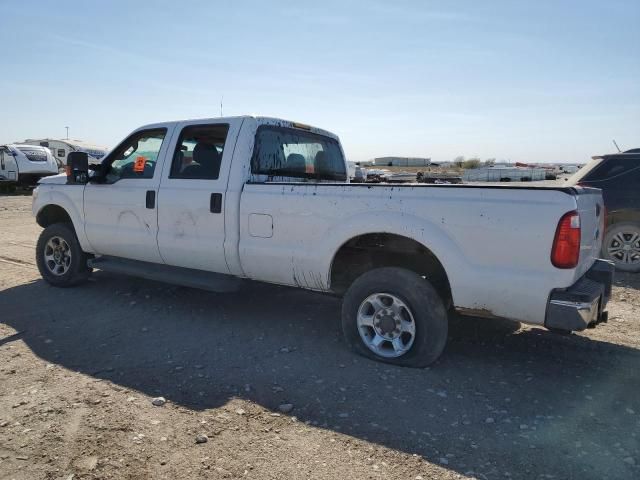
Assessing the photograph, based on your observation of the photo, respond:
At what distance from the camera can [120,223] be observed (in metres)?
5.42

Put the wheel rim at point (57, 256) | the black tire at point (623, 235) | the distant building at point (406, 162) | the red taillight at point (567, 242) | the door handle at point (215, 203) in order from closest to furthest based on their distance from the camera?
the red taillight at point (567, 242), the door handle at point (215, 203), the wheel rim at point (57, 256), the black tire at point (623, 235), the distant building at point (406, 162)

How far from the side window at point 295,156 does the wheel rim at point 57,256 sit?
2.94 m

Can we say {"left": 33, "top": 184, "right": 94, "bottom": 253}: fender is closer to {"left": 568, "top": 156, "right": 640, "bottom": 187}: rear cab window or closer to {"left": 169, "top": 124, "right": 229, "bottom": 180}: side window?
{"left": 169, "top": 124, "right": 229, "bottom": 180}: side window

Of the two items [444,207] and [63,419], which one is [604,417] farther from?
[63,419]

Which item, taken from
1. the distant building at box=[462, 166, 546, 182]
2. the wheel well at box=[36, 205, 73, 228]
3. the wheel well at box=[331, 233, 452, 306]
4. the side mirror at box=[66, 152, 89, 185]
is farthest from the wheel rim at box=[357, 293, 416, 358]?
the distant building at box=[462, 166, 546, 182]

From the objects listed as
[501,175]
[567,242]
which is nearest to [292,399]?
[567,242]

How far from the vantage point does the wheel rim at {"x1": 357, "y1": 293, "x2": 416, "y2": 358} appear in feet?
12.6

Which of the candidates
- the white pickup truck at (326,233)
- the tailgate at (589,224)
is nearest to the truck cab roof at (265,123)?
the white pickup truck at (326,233)

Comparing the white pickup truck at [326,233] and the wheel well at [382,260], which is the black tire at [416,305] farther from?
the wheel well at [382,260]

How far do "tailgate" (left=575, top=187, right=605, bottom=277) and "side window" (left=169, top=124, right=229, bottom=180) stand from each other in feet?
9.98

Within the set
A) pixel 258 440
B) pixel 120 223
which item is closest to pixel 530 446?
pixel 258 440

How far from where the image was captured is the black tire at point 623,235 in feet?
23.4

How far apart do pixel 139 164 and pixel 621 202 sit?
6.56 m

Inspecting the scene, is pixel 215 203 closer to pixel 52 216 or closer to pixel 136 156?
pixel 136 156
